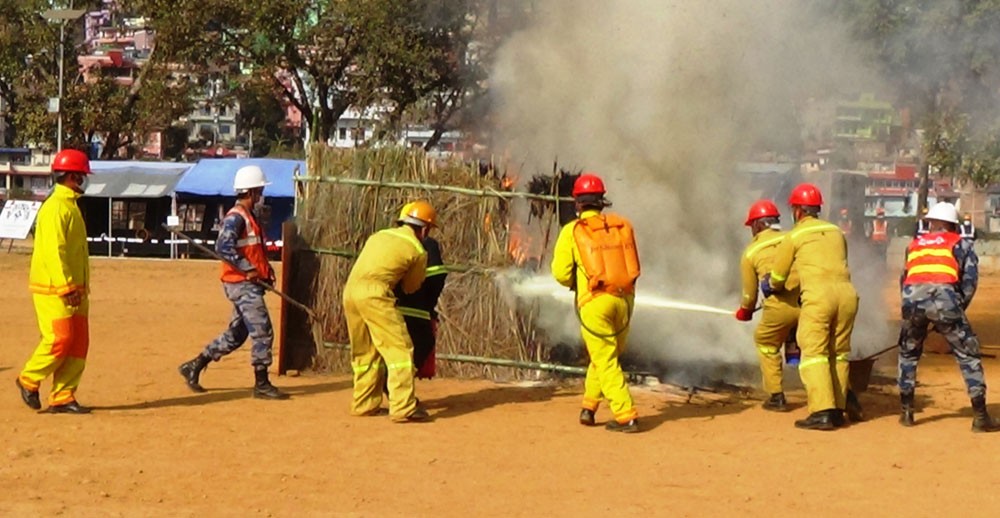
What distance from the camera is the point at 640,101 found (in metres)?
14.2

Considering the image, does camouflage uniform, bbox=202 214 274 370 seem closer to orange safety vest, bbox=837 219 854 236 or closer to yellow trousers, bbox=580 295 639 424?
yellow trousers, bbox=580 295 639 424

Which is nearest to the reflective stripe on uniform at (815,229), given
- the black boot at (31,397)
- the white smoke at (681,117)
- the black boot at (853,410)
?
the black boot at (853,410)

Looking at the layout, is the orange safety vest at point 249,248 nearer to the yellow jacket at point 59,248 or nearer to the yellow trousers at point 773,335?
the yellow jacket at point 59,248

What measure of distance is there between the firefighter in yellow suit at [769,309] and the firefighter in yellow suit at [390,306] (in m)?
2.65

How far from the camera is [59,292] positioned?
9.52 meters

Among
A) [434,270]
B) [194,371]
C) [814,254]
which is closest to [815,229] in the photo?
[814,254]

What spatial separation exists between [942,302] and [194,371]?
6.11 meters

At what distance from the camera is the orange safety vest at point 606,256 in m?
9.59

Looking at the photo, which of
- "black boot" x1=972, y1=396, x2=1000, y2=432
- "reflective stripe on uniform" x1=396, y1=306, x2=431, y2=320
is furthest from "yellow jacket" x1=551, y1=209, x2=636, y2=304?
"black boot" x1=972, y1=396, x2=1000, y2=432

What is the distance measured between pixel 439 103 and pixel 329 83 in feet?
11.7

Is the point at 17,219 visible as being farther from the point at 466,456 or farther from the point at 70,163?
the point at 466,456

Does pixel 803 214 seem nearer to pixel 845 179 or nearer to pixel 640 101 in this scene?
pixel 640 101

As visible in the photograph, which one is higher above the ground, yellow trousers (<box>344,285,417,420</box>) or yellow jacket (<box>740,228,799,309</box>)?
yellow jacket (<box>740,228,799,309</box>)

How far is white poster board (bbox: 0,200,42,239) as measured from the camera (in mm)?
32812
